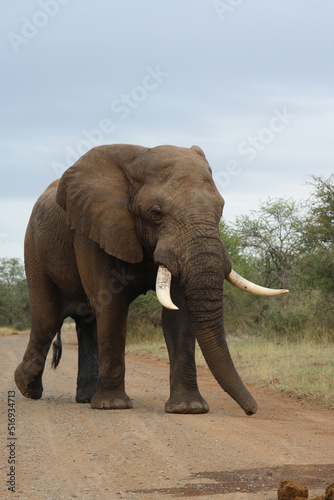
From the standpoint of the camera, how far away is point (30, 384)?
979 centimetres

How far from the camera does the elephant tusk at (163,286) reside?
705 centimetres

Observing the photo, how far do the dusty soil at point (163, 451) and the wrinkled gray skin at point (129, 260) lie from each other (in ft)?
1.63

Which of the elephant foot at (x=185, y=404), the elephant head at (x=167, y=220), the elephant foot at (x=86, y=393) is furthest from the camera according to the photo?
the elephant foot at (x=86, y=393)

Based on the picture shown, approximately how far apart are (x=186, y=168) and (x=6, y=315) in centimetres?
5060

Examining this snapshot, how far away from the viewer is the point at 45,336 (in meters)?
9.82

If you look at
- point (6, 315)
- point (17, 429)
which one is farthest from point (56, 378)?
point (6, 315)

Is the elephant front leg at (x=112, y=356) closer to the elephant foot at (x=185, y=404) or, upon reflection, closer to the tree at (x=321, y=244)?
the elephant foot at (x=185, y=404)

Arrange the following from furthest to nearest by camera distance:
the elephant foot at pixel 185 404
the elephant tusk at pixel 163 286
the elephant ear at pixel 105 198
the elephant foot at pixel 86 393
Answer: the elephant foot at pixel 86 393
the elephant ear at pixel 105 198
the elephant foot at pixel 185 404
the elephant tusk at pixel 163 286

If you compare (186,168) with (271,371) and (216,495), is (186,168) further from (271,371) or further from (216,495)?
(271,371)

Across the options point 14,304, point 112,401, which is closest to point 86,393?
point 112,401

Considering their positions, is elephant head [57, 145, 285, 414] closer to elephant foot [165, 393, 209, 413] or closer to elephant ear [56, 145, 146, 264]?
elephant ear [56, 145, 146, 264]

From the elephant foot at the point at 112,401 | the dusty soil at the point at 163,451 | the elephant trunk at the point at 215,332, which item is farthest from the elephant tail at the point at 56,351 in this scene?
the elephant trunk at the point at 215,332

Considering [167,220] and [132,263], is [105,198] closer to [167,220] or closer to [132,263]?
Answer: [132,263]

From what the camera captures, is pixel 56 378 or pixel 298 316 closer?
pixel 56 378
